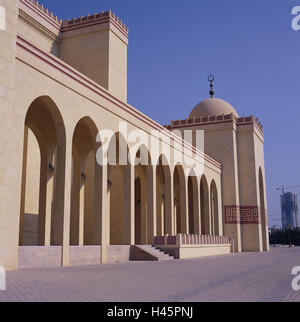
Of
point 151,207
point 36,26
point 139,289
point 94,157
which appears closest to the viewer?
point 139,289

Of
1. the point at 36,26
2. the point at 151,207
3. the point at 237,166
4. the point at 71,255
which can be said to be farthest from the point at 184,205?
the point at 36,26

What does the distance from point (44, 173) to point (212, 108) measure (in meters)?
20.2

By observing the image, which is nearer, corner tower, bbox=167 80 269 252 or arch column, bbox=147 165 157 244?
arch column, bbox=147 165 157 244

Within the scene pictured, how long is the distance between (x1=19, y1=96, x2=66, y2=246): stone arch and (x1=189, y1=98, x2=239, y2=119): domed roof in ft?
57.7

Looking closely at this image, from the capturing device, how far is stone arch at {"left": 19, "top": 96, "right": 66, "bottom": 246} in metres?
12.7

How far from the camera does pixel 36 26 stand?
19.6 meters

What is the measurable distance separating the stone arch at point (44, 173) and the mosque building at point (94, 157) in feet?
0.12

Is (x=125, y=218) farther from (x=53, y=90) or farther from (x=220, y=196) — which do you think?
(x=220, y=196)

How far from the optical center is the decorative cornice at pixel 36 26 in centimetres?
1880

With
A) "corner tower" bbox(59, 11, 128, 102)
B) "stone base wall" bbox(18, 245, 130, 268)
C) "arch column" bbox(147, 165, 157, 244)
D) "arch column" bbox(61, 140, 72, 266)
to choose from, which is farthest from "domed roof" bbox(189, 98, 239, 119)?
"arch column" bbox(61, 140, 72, 266)

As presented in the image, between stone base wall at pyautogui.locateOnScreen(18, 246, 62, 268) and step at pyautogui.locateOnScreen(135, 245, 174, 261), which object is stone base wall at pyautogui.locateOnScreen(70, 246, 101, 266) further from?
step at pyautogui.locateOnScreen(135, 245, 174, 261)

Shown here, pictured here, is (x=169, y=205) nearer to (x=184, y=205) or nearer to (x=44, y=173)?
(x=184, y=205)

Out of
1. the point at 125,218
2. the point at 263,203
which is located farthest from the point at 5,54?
the point at 263,203

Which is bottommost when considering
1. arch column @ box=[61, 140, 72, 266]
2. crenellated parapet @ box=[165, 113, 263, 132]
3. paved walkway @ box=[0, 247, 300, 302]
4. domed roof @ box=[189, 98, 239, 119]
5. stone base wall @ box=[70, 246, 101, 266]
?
paved walkway @ box=[0, 247, 300, 302]
